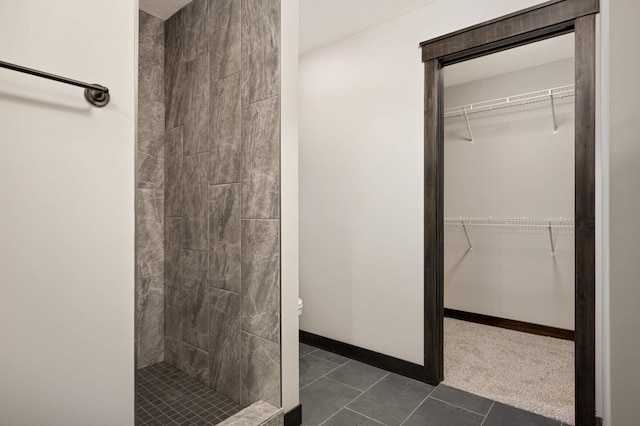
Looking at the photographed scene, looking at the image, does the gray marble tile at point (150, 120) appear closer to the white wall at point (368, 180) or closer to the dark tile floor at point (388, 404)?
the white wall at point (368, 180)

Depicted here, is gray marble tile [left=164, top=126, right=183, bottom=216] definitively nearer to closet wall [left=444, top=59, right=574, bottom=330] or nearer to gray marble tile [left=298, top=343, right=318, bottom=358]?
gray marble tile [left=298, top=343, right=318, bottom=358]

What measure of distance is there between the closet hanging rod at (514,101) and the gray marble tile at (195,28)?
8.22 ft

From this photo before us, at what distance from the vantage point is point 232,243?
1896 millimetres

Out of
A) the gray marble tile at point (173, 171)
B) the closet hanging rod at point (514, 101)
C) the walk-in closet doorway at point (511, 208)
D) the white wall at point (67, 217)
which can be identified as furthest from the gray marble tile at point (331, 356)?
the closet hanging rod at point (514, 101)

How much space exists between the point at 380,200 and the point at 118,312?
1796mm

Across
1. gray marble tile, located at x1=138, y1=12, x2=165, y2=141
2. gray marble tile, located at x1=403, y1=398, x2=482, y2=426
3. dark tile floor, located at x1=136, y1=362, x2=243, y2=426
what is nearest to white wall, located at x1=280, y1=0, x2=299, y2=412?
dark tile floor, located at x1=136, y1=362, x2=243, y2=426

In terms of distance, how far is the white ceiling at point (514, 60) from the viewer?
2791mm

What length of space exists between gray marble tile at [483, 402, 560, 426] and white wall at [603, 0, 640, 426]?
1772mm

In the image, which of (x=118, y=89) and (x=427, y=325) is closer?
(x=118, y=89)

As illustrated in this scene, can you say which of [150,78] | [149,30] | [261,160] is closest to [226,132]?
[261,160]

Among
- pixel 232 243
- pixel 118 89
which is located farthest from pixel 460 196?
pixel 118 89

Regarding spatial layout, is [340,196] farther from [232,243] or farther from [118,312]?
[118,312]

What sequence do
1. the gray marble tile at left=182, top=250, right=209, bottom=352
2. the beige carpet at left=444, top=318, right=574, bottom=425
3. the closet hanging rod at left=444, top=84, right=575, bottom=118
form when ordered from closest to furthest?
the beige carpet at left=444, top=318, right=574, bottom=425
the gray marble tile at left=182, top=250, right=209, bottom=352
the closet hanging rod at left=444, top=84, right=575, bottom=118

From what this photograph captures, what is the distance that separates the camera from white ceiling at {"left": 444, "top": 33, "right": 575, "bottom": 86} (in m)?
2.79
